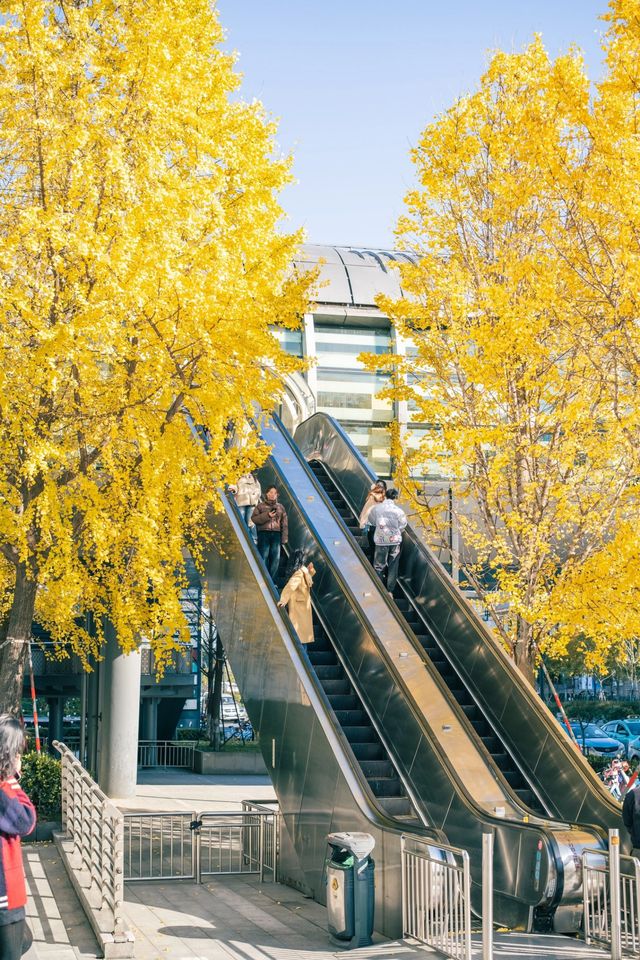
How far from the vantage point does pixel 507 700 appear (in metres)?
12.9

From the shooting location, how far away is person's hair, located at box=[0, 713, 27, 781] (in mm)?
5699

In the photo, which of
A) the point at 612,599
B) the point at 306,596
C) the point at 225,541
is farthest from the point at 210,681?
the point at 612,599

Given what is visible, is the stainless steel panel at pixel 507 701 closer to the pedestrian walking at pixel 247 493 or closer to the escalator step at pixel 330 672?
the escalator step at pixel 330 672

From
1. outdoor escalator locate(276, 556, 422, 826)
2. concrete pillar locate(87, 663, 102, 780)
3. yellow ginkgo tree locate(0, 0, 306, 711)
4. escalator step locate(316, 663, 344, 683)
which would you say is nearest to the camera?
yellow ginkgo tree locate(0, 0, 306, 711)

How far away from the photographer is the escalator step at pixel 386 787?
1184 centimetres

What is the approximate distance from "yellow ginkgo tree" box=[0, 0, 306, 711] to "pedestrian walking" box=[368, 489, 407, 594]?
2.54 m

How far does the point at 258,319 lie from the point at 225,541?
3963mm

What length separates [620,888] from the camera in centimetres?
984

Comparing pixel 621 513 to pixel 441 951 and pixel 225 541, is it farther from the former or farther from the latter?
pixel 441 951

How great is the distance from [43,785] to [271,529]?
489 cm

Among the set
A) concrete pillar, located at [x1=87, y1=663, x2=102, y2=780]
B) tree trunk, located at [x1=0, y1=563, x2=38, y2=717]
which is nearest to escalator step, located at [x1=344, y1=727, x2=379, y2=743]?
tree trunk, located at [x1=0, y1=563, x2=38, y2=717]

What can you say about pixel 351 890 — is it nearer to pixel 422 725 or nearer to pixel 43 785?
pixel 422 725

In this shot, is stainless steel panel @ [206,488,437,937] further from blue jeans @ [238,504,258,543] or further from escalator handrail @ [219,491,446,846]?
blue jeans @ [238,504,258,543]

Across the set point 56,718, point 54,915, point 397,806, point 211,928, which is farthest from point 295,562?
point 56,718
